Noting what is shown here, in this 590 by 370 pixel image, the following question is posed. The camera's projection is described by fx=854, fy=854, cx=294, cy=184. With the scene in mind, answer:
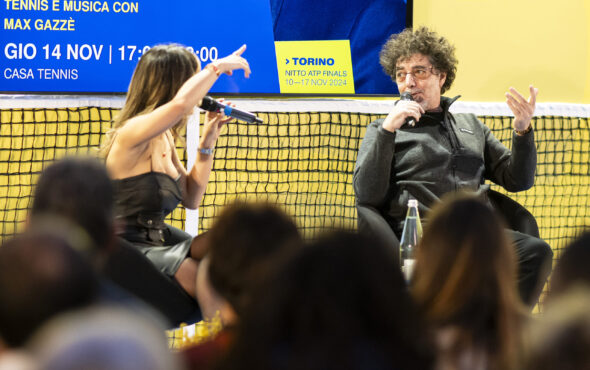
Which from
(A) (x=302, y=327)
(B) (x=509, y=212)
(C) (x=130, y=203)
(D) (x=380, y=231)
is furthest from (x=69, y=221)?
(B) (x=509, y=212)

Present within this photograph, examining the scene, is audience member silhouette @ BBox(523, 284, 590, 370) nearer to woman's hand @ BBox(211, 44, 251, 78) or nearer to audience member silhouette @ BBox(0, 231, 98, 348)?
audience member silhouette @ BBox(0, 231, 98, 348)

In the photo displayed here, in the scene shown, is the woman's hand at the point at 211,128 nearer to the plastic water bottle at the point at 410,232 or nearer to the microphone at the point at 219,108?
the microphone at the point at 219,108

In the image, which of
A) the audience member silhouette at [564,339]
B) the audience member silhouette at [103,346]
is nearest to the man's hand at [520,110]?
the audience member silhouette at [564,339]

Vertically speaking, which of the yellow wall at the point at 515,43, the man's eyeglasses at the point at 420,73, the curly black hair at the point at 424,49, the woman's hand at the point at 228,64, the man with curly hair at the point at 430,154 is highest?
the yellow wall at the point at 515,43

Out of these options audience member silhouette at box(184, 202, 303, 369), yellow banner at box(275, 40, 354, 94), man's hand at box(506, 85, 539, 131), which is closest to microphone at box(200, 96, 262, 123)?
man's hand at box(506, 85, 539, 131)

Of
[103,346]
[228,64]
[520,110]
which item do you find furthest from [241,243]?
[520,110]

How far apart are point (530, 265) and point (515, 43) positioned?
7.28 ft

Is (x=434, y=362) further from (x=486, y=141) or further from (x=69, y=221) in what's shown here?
(x=486, y=141)

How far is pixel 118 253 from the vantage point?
289cm

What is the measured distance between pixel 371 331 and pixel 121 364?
410 mm

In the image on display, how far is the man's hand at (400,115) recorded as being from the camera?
12.2 ft

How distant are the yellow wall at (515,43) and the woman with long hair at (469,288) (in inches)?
145

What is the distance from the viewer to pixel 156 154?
342cm

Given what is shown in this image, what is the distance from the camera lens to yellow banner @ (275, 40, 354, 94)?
506 centimetres
